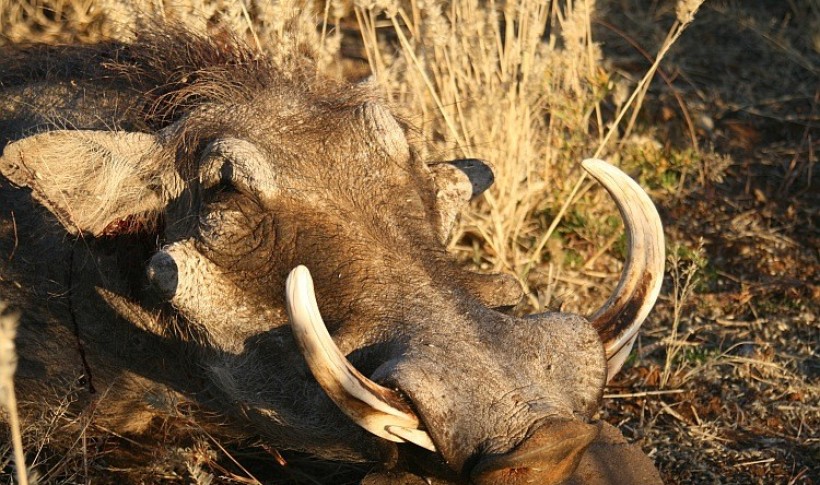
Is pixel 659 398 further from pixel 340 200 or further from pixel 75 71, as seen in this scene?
pixel 75 71

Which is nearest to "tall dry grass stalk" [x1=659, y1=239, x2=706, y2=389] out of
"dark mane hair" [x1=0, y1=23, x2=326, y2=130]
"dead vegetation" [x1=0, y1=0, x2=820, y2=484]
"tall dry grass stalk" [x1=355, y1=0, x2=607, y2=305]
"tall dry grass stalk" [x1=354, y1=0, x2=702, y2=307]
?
"dead vegetation" [x1=0, y1=0, x2=820, y2=484]

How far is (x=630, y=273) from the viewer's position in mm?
2709

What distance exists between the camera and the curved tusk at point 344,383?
2.23 metres

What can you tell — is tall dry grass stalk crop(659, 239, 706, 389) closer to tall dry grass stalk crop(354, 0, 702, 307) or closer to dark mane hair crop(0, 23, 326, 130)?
tall dry grass stalk crop(354, 0, 702, 307)

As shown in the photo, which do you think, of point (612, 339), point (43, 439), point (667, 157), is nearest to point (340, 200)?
point (612, 339)

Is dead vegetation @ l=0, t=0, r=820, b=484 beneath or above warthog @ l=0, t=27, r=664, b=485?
beneath

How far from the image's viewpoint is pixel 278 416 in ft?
8.96

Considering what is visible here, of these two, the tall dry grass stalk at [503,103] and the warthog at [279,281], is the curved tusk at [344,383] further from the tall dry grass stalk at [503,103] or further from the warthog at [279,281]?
the tall dry grass stalk at [503,103]

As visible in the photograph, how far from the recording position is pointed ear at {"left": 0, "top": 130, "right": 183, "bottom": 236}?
286 centimetres

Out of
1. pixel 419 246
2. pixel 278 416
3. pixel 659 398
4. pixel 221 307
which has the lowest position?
pixel 659 398

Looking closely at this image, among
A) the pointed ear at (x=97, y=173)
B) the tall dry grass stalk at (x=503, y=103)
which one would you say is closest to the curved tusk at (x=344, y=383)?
the pointed ear at (x=97, y=173)

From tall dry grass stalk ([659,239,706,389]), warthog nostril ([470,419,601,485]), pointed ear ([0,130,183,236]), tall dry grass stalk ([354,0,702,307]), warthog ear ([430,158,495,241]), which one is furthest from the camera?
tall dry grass stalk ([354,0,702,307])

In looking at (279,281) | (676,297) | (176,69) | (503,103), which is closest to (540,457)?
(279,281)

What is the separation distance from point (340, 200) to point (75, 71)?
124cm
